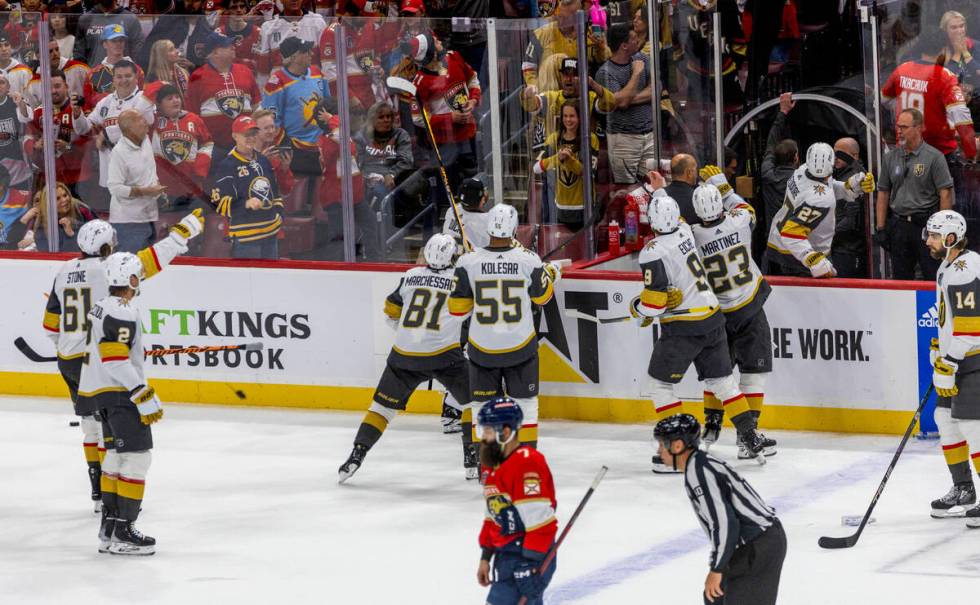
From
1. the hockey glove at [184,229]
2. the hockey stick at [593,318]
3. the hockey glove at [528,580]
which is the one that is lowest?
the hockey stick at [593,318]

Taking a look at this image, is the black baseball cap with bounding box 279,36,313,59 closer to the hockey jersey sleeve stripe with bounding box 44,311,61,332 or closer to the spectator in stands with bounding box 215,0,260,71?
the spectator in stands with bounding box 215,0,260,71

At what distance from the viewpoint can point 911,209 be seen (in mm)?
10297

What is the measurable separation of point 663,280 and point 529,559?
3.56 meters

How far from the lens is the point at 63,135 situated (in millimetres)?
11602

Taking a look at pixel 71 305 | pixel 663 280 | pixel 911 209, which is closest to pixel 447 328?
pixel 663 280

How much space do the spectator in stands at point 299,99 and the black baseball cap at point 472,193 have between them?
1213mm

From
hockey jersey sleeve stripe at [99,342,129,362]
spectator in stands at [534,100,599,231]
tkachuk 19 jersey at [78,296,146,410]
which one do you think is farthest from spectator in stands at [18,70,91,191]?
hockey jersey sleeve stripe at [99,342,129,362]

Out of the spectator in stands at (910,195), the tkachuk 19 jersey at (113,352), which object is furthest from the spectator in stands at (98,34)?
the spectator in stands at (910,195)

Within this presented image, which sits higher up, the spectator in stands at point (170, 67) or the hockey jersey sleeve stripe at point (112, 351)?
the spectator in stands at point (170, 67)

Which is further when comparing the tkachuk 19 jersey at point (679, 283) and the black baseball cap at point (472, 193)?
the black baseball cap at point (472, 193)

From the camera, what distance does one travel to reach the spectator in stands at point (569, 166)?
11.2 m

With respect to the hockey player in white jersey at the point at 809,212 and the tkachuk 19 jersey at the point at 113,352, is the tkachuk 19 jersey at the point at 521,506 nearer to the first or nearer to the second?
the tkachuk 19 jersey at the point at 113,352

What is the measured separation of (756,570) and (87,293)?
4313 millimetres

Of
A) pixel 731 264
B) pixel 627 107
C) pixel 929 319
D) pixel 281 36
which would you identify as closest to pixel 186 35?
pixel 281 36
